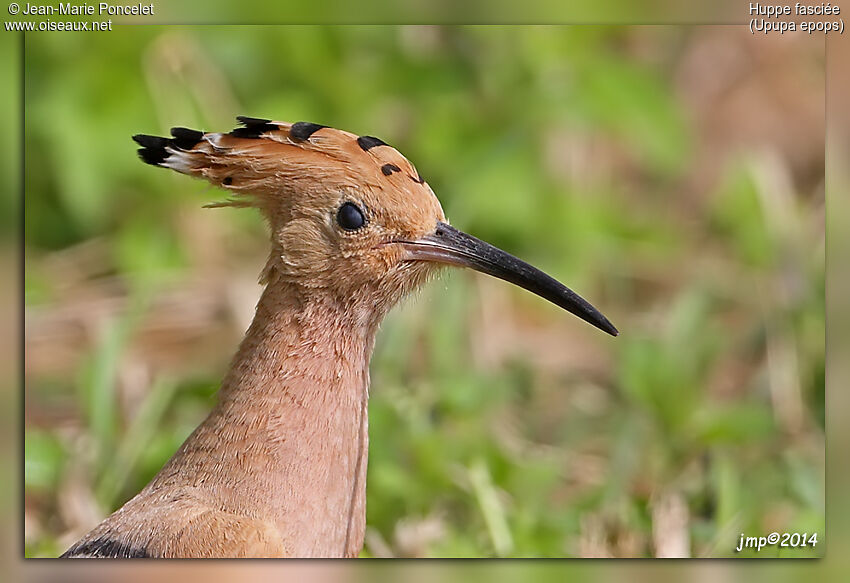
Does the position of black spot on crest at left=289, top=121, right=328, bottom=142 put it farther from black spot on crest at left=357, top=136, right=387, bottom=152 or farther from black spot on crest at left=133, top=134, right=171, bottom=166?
black spot on crest at left=133, top=134, right=171, bottom=166

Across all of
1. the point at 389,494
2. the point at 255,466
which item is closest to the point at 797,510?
the point at 389,494

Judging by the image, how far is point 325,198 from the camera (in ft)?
8.39

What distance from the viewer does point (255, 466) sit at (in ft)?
8.18

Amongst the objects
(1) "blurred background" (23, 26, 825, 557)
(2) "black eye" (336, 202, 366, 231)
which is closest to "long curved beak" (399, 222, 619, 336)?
(2) "black eye" (336, 202, 366, 231)

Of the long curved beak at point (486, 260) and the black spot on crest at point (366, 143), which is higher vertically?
the black spot on crest at point (366, 143)

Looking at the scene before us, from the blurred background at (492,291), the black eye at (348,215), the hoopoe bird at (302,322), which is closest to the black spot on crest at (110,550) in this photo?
the hoopoe bird at (302,322)

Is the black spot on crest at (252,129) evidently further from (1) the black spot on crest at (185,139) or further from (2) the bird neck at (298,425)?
(2) the bird neck at (298,425)

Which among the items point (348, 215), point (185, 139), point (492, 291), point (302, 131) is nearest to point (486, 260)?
point (348, 215)

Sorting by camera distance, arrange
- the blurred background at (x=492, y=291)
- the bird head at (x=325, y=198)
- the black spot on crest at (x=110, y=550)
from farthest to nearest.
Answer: the blurred background at (x=492, y=291) < the bird head at (x=325, y=198) < the black spot on crest at (x=110, y=550)

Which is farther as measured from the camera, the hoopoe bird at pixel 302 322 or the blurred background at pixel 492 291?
the blurred background at pixel 492 291

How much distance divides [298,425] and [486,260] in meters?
0.51

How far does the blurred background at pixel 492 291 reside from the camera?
131 inches

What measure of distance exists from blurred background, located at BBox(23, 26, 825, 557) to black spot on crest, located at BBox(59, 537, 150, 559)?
553 millimetres

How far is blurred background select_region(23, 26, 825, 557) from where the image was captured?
334cm
